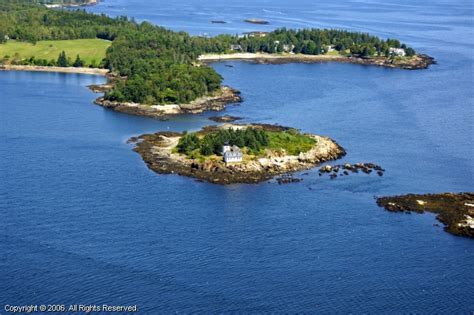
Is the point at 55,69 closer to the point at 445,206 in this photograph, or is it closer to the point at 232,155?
the point at 232,155

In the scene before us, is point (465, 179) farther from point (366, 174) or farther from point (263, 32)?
point (263, 32)

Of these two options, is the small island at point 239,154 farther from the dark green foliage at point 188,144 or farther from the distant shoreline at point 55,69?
the distant shoreline at point 55,69

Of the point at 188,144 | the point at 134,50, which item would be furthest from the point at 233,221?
the point at 134,50

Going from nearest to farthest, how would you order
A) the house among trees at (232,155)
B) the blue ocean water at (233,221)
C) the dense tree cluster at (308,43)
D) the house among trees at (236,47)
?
1. the blue ocean water at (233,221)
2. the house among trees at (232,155)
3. the dense tree cluster at (308,43)
4. the house among trees at (236,47)

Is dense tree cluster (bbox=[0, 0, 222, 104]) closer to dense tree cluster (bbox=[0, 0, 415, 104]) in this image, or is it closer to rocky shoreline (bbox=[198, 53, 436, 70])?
dense tree cluster (bbox=[0, 0, 415, 104])

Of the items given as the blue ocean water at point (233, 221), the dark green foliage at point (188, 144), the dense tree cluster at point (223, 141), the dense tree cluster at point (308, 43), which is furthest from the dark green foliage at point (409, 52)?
the dark green foliage at point (188, 144)

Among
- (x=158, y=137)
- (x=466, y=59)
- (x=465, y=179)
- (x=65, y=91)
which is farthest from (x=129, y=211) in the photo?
(x=466, y=59)
